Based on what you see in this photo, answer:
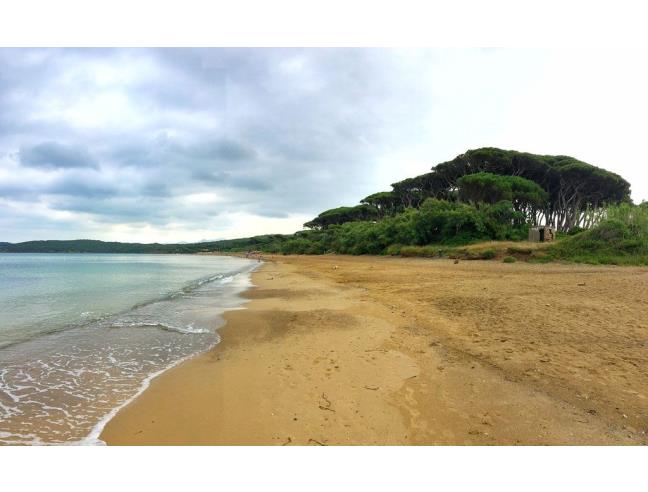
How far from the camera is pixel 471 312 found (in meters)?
7.73

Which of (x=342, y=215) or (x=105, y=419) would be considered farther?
(x=342, y=215)

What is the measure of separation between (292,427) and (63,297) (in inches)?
611

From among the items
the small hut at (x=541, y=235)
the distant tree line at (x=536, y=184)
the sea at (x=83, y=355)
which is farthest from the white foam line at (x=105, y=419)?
the distant tree line at (x=536, y=184)

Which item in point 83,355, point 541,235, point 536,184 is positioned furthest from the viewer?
point 536,184

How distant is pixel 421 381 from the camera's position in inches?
171

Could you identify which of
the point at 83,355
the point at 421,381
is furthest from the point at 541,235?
the point at 83,355

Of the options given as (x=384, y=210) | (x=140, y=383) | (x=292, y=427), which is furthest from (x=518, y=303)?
(x=384, y=210)

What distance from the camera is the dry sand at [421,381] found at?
318 cm

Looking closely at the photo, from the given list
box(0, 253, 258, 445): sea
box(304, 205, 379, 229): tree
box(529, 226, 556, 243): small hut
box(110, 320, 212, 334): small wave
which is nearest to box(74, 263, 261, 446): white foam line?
box(0, 253, 258, 445): sea

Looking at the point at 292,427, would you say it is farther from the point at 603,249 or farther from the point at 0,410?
the point at 603,249

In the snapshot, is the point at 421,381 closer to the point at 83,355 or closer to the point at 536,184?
the point at 83,355

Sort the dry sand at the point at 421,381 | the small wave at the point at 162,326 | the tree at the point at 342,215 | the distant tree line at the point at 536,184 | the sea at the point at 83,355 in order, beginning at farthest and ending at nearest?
1. the tree at the point at 342,215
2. the distant tree line at the point at 536,184
3. the small wave at the point at 162,326
4. the sea at the point at 83,355
5. the dry sand at the point at 421,381

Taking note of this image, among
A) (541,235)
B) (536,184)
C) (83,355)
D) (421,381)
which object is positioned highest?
(536,184)

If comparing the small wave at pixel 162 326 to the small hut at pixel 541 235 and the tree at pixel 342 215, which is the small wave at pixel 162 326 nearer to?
the small hut at pixel 541 235
